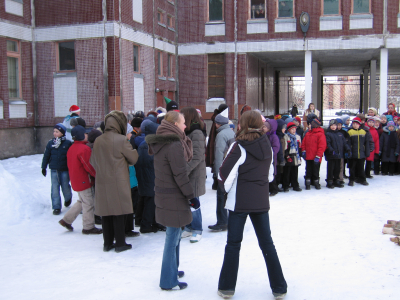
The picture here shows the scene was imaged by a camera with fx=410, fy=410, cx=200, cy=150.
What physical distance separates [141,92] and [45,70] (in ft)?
12.1

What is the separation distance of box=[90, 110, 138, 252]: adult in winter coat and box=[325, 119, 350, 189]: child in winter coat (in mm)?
5682

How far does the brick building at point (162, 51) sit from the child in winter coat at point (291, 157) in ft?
25.1

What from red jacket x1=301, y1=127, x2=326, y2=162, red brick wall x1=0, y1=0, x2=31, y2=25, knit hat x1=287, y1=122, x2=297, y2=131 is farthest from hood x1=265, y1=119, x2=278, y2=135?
red brick wall x1=0, y1=0, x2=31, y2=25

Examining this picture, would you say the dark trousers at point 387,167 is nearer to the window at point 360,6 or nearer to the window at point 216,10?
the window at point 360,6

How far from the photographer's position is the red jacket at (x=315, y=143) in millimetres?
9281

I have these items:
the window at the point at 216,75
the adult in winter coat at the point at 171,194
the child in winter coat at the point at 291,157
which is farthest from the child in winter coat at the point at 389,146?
the window at the point at 216,75

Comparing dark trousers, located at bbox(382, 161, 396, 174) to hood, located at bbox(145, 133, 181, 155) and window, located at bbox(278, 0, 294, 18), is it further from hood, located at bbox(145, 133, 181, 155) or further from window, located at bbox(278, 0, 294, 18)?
window, located at bbox(278, 0, 294, 18)

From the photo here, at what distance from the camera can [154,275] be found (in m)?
4.64

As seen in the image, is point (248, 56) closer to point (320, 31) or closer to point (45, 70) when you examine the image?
point (320, 31)

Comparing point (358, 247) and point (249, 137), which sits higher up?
point (249, 137)

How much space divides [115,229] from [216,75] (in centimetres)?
1528

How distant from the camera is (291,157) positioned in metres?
9.18

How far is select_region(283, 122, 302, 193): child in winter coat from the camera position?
9141mm

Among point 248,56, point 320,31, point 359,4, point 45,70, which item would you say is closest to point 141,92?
point 45,70
